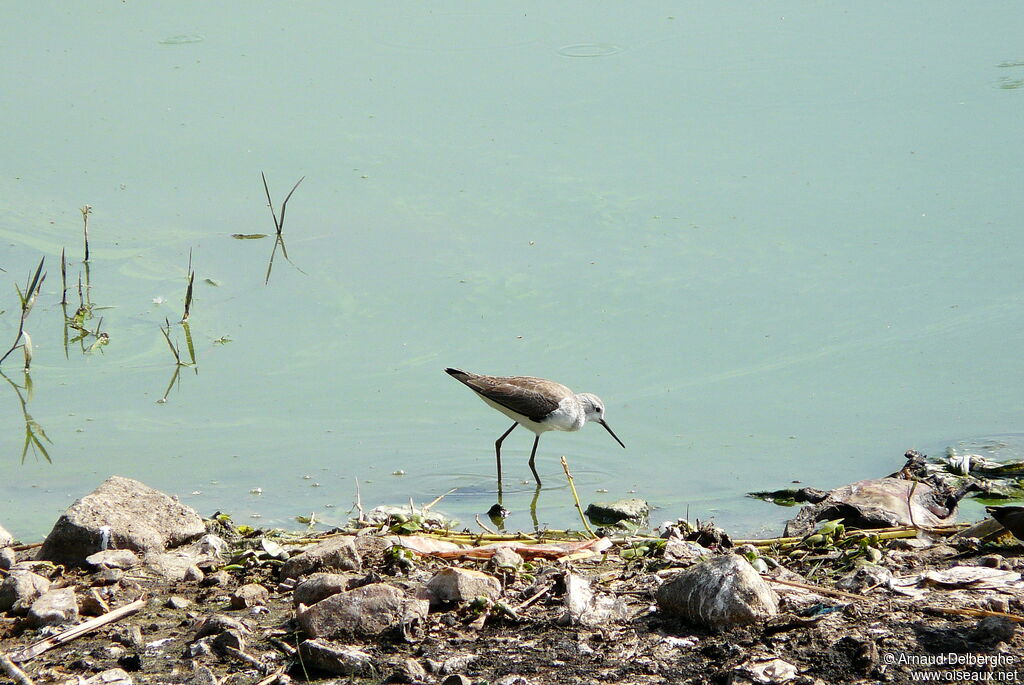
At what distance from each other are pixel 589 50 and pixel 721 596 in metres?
8.82

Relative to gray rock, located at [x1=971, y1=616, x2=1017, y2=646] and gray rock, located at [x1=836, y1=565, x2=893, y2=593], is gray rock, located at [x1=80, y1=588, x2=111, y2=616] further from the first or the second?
gray rock, located at [x1=971, y1=616, x2=1017, y2=646]

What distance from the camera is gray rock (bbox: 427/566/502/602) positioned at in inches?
169

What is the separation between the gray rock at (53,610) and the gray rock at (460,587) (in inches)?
51.0

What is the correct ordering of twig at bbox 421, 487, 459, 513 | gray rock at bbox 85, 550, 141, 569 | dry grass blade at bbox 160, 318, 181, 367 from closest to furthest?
gray rock at bbox 85, 550, 141, 569
twig at bbox 421, 487, 459, 513
dry grass blade at bbox 160, 318, 181, 367

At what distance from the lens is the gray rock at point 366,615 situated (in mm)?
4117

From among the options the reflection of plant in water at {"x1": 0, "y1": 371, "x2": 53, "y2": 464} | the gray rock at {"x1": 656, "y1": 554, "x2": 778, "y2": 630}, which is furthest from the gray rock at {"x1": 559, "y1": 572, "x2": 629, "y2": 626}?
the reflection of plant in water at {"x1": 0, "y1": 371, "x2": 53, "y2": 464}

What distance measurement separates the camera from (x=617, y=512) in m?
6.40

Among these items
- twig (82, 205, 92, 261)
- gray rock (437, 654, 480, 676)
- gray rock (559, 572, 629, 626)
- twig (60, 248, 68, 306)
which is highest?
twig (82, 205, 92, 261)

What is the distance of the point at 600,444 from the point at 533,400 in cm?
66

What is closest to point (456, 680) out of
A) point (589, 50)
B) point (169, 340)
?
point (169, 340)

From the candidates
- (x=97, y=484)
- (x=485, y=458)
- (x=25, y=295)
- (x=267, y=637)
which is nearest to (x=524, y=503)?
(x=485, y=458)

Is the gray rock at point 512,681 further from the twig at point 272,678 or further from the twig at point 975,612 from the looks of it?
the twig at point 975,612

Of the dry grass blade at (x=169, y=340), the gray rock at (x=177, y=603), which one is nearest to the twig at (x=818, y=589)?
the gray rock at (x=177, y=603)

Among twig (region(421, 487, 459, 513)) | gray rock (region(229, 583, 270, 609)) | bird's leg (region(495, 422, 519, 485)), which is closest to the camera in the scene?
gray rock (region(229, 583, 270, 609))
